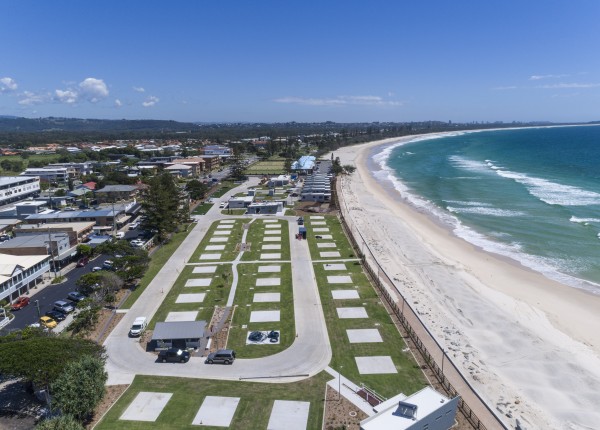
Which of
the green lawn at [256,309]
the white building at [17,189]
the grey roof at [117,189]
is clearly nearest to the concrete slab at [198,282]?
the green lawn at [256,309]

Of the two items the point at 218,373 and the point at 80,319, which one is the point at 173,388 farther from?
the point at 80,319

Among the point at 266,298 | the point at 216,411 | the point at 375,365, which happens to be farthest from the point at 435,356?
the point at 266,298

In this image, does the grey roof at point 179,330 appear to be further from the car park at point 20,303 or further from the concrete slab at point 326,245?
the concrete slab at point 326,245

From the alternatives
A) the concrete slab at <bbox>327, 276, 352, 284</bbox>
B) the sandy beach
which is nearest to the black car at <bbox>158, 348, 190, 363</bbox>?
the concrete slab at <bbox>327, 276, 352, 284</bbox>

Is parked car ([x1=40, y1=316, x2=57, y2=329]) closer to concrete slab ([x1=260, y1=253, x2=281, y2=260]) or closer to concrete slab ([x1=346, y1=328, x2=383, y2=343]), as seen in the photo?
concrete slab ([x1=260, y1=253, x2=281, y2=260])

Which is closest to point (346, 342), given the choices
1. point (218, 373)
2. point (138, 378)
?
point (218, 373)

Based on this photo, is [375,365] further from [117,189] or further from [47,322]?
[117,189]
